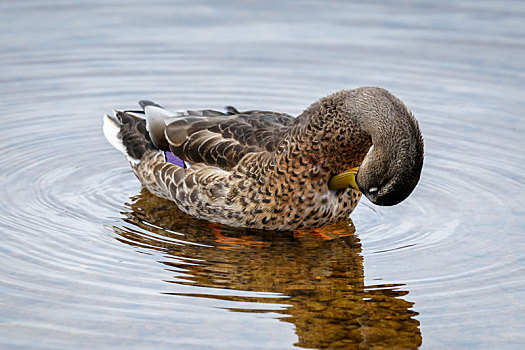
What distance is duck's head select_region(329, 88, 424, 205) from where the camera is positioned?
7.69 metres

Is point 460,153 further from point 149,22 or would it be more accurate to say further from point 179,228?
point 149,22

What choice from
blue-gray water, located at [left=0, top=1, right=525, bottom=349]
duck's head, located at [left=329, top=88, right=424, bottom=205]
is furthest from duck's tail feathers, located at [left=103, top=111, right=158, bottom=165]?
duck's head, located at [left=329, top=88, right=424, bottom=205]

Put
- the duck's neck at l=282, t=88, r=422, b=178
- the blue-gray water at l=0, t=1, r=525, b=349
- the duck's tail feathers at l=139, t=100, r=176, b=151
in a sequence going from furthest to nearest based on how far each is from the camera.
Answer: the duck's tail feathers at l=139, t=100, r=176, b=151 < the duck's neck at l=282, t=88, r=422, b=178 < the blue-gray water at l=0, t=1, r=525, b=349

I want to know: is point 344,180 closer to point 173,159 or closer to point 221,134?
point 221,134

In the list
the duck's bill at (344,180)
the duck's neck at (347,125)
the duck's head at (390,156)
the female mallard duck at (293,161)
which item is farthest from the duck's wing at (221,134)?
the duck's head at (390,156)

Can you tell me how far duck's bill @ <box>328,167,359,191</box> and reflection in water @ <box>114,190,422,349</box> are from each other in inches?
24.5

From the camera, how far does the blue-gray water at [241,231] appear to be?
7.32 meters

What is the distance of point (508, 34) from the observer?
543 inches

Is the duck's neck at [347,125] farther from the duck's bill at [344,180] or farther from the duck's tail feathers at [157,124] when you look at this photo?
the duck's tail feathers at [157,124]

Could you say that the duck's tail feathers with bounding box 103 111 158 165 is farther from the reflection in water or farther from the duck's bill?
the duck's bill

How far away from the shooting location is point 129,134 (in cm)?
1038

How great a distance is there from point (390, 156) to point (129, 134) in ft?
11.8

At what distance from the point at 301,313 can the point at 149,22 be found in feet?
26.2

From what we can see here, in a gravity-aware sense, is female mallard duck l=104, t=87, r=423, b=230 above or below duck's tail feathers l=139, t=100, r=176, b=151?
below
